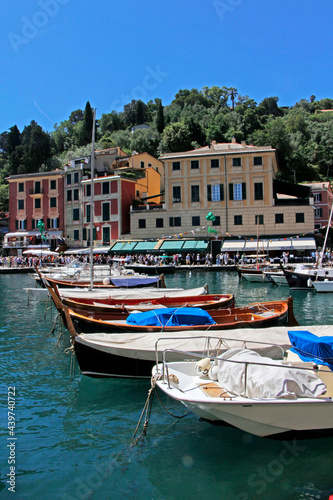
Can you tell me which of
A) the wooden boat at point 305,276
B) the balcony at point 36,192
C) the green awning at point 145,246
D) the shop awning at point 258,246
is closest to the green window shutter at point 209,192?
the shop awning at point 258,246

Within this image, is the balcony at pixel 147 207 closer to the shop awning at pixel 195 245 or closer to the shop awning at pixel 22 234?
Answer: the shop awning at pixel 195 245

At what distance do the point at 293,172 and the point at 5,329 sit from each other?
190 ft

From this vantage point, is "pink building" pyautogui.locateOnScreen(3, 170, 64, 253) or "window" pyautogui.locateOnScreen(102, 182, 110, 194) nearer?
"window" pyautogui.locateOnScreen(102, 182, 110, 194)

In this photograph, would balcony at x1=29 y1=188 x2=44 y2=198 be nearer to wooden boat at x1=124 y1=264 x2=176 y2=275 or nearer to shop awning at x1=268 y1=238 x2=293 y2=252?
wooden boat at x1=124 y1=264 x2=176 y2=275

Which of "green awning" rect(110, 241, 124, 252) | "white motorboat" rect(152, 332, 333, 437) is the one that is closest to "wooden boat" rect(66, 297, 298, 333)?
"white motorboat" rect(152, 332, 333, 437)

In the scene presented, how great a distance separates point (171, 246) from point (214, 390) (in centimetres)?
4027

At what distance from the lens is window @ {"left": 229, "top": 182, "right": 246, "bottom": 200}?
4781 centimetres

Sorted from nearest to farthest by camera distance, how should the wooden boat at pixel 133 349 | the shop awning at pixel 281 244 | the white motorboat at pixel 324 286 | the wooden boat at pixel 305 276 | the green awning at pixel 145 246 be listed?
1. the wooden boat at pixel 133 349
2. the white motorboat at pixel 324 286
3. the wooden boat at pixel 305 276
4. the shop awning at pixel 281 244
5. the green awning at pixel 145 246

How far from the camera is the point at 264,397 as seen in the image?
650 centimetres

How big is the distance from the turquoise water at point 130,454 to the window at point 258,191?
3986cm

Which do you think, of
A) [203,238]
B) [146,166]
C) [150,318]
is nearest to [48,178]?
[146,166]

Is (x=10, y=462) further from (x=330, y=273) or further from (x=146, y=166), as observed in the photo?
(x=146, y=166)

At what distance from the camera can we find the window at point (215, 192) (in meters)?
48.7

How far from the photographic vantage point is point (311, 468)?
6.49m
